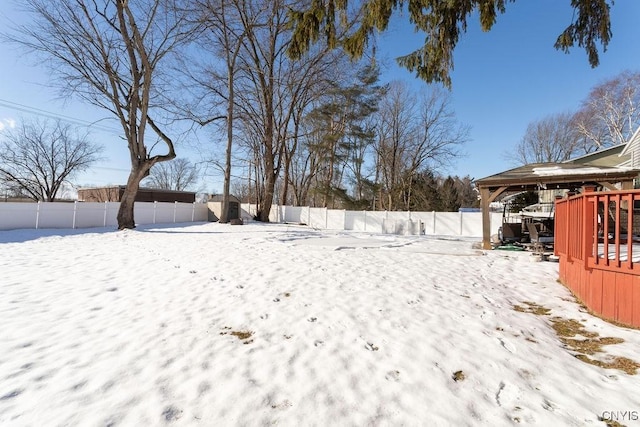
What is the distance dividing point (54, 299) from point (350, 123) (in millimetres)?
20553

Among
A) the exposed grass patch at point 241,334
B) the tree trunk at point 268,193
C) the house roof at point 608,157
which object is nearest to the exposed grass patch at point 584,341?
the exposed grass patch at point 241,334

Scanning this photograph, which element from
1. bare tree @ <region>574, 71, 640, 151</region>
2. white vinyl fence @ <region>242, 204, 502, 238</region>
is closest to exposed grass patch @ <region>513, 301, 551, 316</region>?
white vinyl fence @ <region>242, 204, 502, 238</region>

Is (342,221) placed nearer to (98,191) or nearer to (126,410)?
(126,410)

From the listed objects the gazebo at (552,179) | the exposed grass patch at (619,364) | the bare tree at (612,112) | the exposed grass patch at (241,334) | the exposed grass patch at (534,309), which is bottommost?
the exposed grass patch at (241,334)

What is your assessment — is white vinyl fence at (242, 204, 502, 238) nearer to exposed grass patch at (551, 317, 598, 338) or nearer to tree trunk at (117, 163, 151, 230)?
tree trunk at (117, 163, 151, 230)

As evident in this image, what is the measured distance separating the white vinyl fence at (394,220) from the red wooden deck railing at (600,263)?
10620 mm

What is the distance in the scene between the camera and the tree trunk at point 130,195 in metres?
13.3

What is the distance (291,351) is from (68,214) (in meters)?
16.2

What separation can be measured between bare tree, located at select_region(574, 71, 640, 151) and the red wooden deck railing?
24547mm

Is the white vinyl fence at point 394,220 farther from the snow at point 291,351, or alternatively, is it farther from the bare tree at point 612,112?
the bare tree at point 612,112

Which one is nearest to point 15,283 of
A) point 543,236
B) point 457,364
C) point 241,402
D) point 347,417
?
point 241,402

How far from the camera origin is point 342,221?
2083cm

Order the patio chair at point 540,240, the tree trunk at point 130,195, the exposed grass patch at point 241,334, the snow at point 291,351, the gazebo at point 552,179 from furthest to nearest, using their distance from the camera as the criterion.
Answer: the tree trunk at point 130,195, the gazebo at point 552,179, the patio chair at point 540,240, the exposed grass patch at point 241,334, the snow at point 291,351

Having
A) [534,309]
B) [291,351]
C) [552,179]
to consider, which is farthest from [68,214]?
[552,179]
